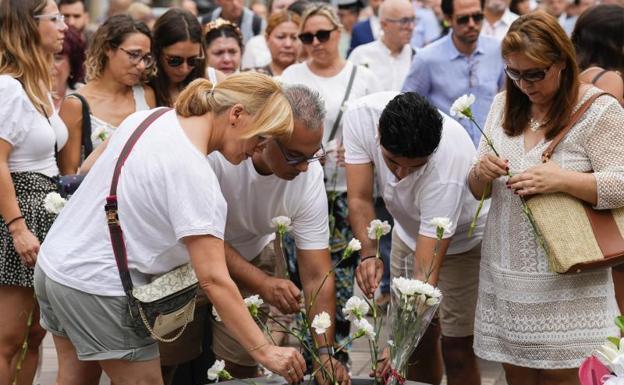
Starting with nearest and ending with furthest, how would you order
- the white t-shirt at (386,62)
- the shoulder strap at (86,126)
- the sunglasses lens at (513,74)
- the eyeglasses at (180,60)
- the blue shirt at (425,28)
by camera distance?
the sunglasses lens at (513,74)
the shoulder strap at (86,126)
the eyeglasses at (180,60)
the white t-shirt at (386,62)
the blue shirt at (425,28)

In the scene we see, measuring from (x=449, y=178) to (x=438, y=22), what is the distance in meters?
7.29

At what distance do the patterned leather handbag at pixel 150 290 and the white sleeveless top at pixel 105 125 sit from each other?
4.08 ft

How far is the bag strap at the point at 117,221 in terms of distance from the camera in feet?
10.8

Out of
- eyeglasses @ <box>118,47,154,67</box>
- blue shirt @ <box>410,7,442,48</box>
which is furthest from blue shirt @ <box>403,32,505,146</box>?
blue shirt @ <box>410,7,442,48</box>

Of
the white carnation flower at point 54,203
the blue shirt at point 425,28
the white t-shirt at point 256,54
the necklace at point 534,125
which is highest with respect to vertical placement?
the necklace at point 534,125

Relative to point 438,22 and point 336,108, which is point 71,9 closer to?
point 336,108

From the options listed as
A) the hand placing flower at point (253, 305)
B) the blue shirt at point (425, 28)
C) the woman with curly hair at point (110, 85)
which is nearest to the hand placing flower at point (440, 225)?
the hand placing flower at point (253, 305)

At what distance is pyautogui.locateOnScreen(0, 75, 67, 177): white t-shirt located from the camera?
441 centimetres

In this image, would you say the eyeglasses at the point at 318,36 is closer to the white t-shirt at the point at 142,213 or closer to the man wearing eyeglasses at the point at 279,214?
the man wearing eyeglasses at the point at 279,214

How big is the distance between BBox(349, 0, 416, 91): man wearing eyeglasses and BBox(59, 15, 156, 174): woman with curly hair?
2.69 m

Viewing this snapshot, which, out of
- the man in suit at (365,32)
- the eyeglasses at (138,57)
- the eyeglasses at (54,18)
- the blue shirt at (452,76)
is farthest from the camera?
the man in suit at (365,32)

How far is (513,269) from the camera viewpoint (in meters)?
4.07

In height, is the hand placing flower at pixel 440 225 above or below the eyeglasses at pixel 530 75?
below

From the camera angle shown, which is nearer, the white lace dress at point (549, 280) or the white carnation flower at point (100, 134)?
the white lace dress at point (549, 280)
